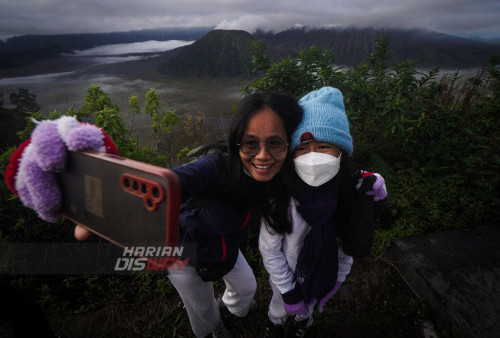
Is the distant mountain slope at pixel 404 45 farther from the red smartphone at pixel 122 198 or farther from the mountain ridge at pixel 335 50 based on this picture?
the red smartphone at pixel 122 198

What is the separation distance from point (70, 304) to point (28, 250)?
0.67 metres

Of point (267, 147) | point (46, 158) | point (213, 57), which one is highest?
Result: point (46, 158)

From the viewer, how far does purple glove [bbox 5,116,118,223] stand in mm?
851

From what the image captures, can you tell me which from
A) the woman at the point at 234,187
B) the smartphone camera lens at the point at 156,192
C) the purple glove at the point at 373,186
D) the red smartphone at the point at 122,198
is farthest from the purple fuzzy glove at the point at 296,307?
the smartphone camera lens at the point at 156,192

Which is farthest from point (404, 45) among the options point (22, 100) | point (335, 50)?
point (22, 100)

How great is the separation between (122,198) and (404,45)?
106 m

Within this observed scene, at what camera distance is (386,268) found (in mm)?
2621

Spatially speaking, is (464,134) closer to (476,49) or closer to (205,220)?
(205,220)

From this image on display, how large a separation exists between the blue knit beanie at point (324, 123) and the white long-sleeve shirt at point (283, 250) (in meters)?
0.51

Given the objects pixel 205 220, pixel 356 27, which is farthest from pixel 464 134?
pixel 356 27

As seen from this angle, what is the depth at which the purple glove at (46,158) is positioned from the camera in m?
0.85

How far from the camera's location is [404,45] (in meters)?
82.4

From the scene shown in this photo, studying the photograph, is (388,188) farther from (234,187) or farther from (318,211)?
(234,187)

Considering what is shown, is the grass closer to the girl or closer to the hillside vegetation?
the hillside vegetation
